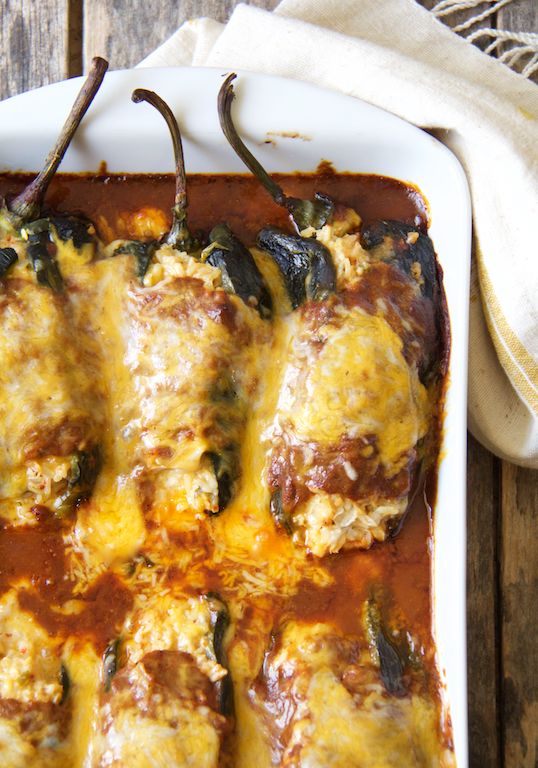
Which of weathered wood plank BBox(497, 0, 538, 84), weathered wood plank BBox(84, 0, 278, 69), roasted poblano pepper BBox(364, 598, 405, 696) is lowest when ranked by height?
roasted poblano pepper BBox(364, 598, 405, 696)

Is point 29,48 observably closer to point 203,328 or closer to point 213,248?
point 213,248

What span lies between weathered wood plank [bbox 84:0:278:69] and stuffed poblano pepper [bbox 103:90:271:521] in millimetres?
658

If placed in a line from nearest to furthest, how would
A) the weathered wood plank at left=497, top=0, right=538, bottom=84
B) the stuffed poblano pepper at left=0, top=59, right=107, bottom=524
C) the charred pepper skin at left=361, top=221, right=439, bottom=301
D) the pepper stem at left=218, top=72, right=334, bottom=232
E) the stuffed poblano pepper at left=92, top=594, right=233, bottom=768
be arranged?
the stuffed poblano pepper at left=92, top=594, right=233, bottom=768 → the stuffed poblano pepper at left=0, top=59, right=107, bottom=524 → the pepper stem at left=218, top=72, right=334, bottom=232 → the charred pepper skin at left=361, top=221, right=439, bottom=301 → the weathered wood plank at left=497, top=0, right=538, bottom=84

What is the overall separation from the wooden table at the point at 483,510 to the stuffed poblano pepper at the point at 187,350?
0.74 metres

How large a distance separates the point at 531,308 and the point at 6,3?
2.22 m

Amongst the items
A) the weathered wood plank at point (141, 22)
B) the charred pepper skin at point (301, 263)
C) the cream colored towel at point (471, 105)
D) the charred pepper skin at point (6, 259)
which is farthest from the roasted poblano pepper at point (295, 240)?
the charred pepper skin at point (6, 259)

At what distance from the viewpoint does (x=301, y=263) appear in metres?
2.63

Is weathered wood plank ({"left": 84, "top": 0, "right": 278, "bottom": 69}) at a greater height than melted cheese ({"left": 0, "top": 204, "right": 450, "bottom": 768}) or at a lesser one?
greater

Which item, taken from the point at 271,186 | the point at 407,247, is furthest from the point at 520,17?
the point at 271,186

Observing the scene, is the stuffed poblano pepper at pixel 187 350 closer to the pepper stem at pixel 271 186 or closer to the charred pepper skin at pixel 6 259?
the pepper stem at pixel 271 186

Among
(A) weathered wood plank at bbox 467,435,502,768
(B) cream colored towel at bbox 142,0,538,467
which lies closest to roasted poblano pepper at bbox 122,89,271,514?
(B) cream colored towel at bbox 142,0,538,467

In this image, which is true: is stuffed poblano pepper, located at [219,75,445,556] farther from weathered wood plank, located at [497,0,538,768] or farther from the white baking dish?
weathered wood plank, located at [497,0,538,768]

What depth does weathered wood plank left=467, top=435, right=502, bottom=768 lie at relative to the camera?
287 cm

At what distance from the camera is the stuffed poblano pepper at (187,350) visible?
8.14 feet
